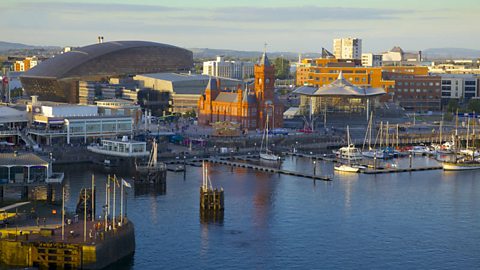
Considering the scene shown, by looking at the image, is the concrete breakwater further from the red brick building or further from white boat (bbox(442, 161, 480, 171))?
the red brick building

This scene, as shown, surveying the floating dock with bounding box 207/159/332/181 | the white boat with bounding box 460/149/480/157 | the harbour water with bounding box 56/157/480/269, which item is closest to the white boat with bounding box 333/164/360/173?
the harbour water with bounding box 56/157/480/269

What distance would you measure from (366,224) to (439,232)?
228 cm

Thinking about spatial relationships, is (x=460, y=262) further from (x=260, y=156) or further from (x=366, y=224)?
(x=260, y=156)

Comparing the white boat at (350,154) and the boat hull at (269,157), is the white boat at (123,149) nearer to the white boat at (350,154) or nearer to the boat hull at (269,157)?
the boat hull at (269,157)

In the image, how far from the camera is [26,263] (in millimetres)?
23312

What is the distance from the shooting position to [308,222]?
28734mm

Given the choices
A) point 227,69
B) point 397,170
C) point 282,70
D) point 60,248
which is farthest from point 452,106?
point 60,248

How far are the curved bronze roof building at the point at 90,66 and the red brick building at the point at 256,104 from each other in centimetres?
1276

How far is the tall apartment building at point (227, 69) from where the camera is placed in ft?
321

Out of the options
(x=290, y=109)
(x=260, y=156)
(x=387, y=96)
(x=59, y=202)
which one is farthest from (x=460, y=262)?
(x=387, y=96)

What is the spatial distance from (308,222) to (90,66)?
38.1 meters

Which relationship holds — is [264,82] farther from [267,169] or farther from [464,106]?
[464,106]

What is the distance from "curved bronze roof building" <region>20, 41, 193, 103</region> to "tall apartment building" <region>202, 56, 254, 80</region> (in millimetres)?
25725

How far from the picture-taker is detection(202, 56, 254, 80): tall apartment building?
97.8 meters
